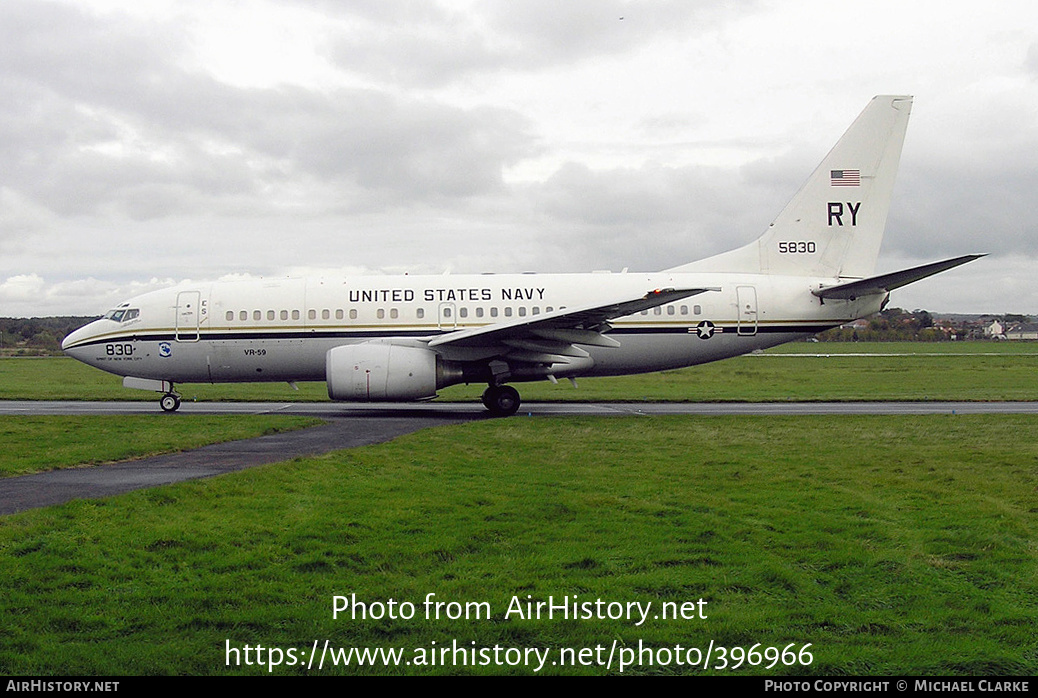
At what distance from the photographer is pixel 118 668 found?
14.5 ft

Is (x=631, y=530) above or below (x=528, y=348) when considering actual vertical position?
below

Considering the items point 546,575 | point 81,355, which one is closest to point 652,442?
point 546,575

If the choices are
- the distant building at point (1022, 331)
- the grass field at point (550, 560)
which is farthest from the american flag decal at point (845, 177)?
the distant building at point (1022, 331)

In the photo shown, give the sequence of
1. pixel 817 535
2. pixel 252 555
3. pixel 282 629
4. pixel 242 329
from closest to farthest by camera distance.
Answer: pixel 282 629
pixel 252 555
pixel 817 535
pixel 242 329

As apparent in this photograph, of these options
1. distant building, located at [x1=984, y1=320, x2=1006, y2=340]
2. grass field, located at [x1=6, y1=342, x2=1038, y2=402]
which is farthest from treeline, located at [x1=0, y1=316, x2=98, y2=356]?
distant building, located at [x1=984, y1=320, x2=1006, y2=340]

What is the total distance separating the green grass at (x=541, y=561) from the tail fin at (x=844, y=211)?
40.2ft

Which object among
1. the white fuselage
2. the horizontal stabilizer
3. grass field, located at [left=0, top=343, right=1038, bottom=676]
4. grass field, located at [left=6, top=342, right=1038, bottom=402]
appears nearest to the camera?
grass field, located at [left=0, top=343, right=1038, bottom=676]

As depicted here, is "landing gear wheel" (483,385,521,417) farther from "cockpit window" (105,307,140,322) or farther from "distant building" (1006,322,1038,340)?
"distant building" (1006,322,1038,340)

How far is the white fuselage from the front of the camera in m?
21.7

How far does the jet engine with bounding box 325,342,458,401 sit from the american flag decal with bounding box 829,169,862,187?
477 inches

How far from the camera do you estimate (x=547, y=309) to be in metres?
21.8

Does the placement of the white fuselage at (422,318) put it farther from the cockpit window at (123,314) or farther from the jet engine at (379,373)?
the jet engine at (379,373)
